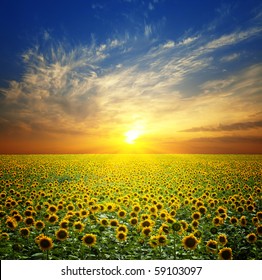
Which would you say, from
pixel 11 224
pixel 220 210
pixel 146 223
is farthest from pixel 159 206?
pixel 11 224

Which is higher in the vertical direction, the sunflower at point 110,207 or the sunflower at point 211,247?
the sunflower at point 110,207

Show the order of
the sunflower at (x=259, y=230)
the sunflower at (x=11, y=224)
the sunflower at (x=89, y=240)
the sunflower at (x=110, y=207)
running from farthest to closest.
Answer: the sunflower at (x=110, y=207) → the sunflower at (x=11, y=224) → the sunflower at (x=259, y=230) → the sunflower at (x=89, y=240)

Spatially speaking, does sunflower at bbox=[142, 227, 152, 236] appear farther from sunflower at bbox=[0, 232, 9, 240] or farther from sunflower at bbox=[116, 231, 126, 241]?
sunflower at bbox=[0, 232, 9, 240]

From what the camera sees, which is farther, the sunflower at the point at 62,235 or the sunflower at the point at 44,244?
the sunflower at the point at 62,235

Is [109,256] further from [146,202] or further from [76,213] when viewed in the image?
[146,202]

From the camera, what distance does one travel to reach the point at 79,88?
799 cm

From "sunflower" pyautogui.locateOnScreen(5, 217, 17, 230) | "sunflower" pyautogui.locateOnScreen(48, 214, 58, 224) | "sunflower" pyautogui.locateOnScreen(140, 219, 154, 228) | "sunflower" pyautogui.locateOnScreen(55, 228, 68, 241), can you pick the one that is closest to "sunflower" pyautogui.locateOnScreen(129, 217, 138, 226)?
"sunflower" pyautogui.locateOnScreen(140, 219, 154, 228)

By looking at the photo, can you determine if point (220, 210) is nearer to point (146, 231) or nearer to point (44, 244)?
point (146, 231)

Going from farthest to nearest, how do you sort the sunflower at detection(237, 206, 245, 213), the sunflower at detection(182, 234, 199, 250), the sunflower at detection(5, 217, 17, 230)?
the sunflower at detection(237, 206, 245, 213) → the sunflower at detection(5, 217, 17, 230) → the sunflower at detection(182, 234, 199, 250)

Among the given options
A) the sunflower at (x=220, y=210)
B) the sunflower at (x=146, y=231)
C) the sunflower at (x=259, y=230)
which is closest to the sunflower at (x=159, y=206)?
the sunflower at (x=220, y=210)

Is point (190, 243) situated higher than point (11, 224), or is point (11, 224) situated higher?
point (11, 224)

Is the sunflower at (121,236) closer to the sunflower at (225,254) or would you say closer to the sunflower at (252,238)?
the sunflower at (225,254)

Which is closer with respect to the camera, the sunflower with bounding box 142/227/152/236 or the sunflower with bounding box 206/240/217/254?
the sunflower with bounding box 206/240/217/254
